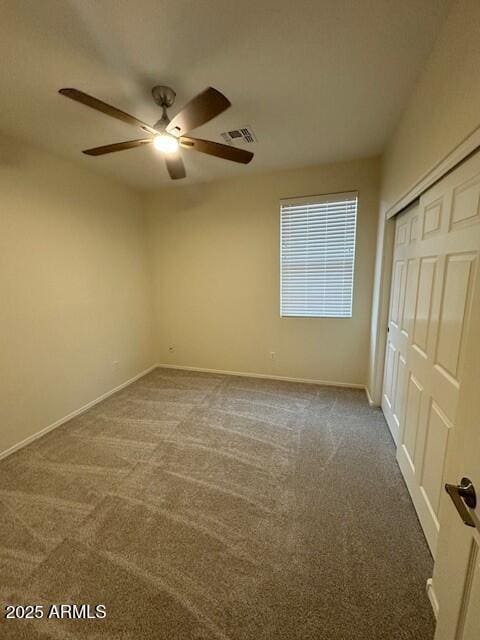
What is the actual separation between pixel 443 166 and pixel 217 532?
240 cm

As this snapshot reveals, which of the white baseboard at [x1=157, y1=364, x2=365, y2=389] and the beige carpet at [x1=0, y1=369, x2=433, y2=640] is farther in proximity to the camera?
the white baseboard at [x1=157, y1=364, x2=365, y2=389]

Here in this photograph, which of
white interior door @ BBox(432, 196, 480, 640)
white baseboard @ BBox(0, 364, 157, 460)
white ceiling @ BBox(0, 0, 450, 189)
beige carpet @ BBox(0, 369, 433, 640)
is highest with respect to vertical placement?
white ceiling @ BBox(0, 0, 450, 189)

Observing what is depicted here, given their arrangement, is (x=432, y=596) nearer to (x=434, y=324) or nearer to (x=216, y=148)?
(x=434, y=324)

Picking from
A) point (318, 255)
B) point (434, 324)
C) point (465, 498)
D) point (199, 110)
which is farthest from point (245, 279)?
point (465, 498)

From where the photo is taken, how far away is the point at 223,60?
1.54 m

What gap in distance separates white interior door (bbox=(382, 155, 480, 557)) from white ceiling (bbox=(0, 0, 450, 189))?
33.0 inches

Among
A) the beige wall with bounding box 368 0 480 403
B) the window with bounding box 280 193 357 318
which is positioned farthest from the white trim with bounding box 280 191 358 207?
the beige wall with bounding box 368 0 480 403

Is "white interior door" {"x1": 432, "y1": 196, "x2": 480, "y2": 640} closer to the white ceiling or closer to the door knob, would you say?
the door knob

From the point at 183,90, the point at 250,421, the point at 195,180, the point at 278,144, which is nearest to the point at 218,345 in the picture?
the point at 250,421

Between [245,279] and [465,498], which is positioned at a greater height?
[245,279]

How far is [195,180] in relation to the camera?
11.5 ft

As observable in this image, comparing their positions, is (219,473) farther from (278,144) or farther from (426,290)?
(278,144)

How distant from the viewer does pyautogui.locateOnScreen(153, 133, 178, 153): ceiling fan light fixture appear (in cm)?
172

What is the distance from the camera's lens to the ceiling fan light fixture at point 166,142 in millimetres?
1724
